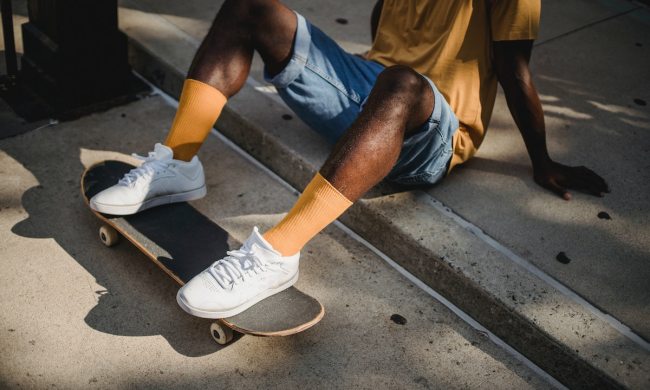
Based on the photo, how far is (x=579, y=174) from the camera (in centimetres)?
269

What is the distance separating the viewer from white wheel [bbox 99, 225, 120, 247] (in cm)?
240

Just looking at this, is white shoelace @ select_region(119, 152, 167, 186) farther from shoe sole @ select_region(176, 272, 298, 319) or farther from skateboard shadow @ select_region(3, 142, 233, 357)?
shoe sole @ select_region(176, 272, 298, 319)

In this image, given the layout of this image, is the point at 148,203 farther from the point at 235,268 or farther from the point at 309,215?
the point at 309,215

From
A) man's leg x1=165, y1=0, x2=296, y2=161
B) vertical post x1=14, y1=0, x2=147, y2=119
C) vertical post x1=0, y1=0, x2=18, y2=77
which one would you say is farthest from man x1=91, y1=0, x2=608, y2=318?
vertical post x1=0, y1=0, x2=18, y2=77

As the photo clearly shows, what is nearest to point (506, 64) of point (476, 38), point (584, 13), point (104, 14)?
point (476, 38)

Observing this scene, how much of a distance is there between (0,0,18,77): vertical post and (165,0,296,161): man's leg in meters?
1.08

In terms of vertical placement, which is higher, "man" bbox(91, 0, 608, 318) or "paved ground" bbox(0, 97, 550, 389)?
"man" bbox(91, 0, 608, 318)

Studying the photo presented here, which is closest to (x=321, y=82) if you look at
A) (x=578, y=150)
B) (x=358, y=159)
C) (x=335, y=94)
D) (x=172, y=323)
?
(x=335, y=94)

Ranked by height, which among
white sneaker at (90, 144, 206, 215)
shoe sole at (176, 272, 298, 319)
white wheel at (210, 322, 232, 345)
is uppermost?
white sneaker at (90, 144, 206, 215)

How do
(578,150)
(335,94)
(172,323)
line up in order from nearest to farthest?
(172,323) → (335,94) → (578,150)

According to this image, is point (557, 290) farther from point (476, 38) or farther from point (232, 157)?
point (232, 157)

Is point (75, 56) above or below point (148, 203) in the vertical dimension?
above

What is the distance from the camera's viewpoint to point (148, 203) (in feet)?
8.00

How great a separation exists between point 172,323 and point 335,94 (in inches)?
37.2
